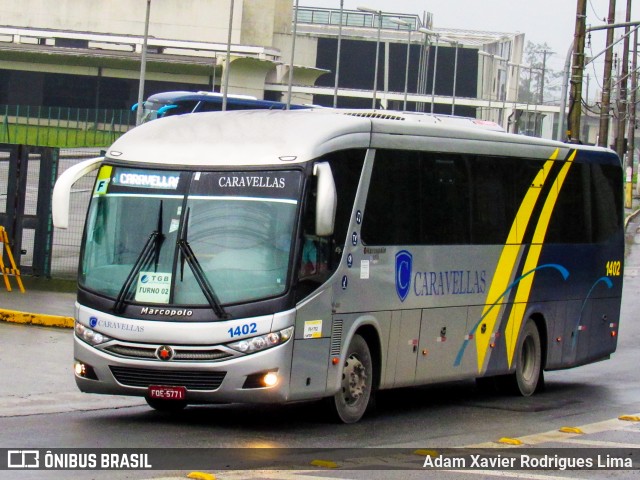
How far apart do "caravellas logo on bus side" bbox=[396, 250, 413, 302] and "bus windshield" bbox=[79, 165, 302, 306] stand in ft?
6.28

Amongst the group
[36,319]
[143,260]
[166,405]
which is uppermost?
[143,260]

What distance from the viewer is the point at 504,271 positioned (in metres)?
14.9

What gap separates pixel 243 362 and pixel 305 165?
179 cm

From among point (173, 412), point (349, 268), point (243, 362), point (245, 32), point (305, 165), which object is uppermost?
point (245, 32)

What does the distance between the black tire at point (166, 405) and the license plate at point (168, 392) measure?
1.43ft

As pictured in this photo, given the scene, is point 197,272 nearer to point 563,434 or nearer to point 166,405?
point 166,405

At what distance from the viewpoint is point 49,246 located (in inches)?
882

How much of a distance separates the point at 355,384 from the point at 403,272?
1328 mm

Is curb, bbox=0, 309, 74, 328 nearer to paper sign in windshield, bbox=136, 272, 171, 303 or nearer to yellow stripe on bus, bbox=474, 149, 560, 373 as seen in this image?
yellow stripe on bus, bbox=474, 149, 560, 373

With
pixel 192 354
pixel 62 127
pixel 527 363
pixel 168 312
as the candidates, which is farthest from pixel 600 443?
pixel 62 127

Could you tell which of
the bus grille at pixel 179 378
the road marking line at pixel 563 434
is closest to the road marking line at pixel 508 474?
the road marking line at pixel 563 434

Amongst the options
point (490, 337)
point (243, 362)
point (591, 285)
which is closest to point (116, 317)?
point (243, 362)

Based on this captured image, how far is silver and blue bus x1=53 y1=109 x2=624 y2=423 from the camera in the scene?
11.0m

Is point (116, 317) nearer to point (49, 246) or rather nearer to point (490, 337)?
point (490, 337)
